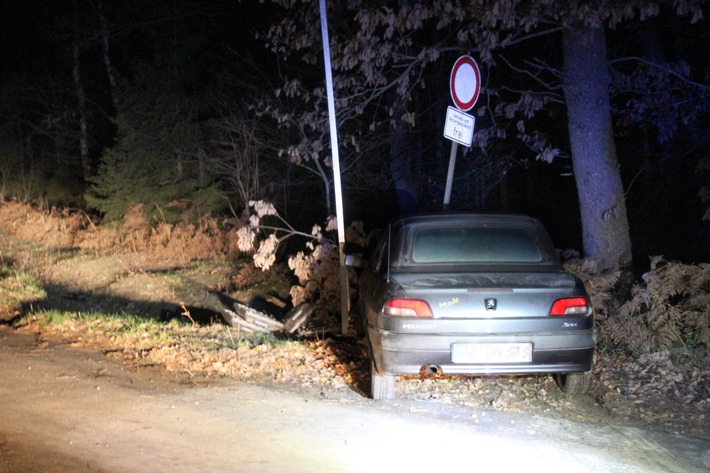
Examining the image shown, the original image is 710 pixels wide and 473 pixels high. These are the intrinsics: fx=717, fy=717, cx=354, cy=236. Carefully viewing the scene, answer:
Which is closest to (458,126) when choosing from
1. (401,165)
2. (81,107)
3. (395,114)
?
(395,114)

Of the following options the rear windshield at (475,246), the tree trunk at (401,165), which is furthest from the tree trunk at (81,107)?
the rear windshield at (475,246)

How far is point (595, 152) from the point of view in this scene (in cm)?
963

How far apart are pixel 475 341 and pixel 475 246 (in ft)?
3.75

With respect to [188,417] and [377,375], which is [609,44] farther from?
[188,417]

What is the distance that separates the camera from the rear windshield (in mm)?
6707

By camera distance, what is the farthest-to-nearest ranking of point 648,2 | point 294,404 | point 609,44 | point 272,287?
1. point 609,44
2. point 272,287
3. point 648,2
4. point 294,404

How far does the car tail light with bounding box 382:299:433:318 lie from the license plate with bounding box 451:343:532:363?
0.37 meters

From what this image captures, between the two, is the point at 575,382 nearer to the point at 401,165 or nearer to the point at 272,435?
the point at 272,435

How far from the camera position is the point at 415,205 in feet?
51.1

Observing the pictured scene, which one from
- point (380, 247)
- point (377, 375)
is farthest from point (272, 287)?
point (377, 375)

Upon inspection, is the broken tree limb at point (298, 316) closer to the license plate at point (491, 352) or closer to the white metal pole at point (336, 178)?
the white metal pole at point (336, 178)

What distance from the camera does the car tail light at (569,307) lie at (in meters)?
6.03

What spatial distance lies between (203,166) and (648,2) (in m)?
14.3

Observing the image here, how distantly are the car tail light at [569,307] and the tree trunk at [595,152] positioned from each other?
12.0ft
